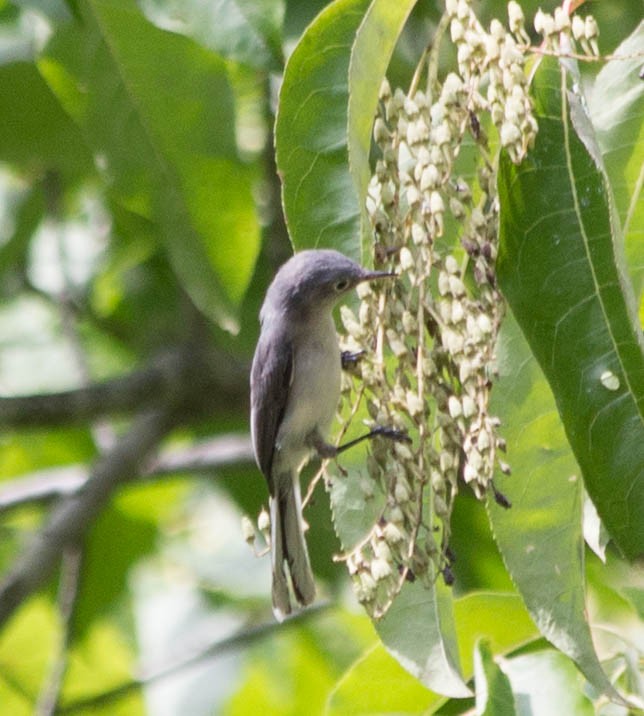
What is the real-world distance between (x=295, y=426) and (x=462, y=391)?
0.73 m

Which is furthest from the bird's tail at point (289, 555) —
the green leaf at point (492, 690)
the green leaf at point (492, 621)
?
the green leaf at point (492, 690)

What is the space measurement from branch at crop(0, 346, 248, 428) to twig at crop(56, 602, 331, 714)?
70 cm

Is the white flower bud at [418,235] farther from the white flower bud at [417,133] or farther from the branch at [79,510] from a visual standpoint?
the branch at [79,510]

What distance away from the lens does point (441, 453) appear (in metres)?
→ 1.85

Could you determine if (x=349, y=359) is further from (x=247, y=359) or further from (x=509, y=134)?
(x=247, y=359)

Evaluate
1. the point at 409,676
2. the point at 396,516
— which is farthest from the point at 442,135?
the point at 409,676

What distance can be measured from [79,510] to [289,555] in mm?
1566

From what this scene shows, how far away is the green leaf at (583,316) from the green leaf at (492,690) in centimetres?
32

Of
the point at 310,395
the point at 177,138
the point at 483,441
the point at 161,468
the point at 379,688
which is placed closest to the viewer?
the point at 483,441

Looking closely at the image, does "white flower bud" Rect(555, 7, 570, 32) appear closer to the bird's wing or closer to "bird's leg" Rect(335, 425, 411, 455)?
"bird's leg" Rect(335, 425, 411, 455)

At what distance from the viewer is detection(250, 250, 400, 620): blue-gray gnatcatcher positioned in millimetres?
2385

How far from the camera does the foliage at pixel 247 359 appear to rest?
196cm

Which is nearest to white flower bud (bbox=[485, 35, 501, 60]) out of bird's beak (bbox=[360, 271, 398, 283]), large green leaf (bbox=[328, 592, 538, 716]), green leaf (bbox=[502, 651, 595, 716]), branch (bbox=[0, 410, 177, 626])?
bird's beak (bbox=[360, 271, 398, 283])

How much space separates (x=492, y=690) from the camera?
6.77 ft
